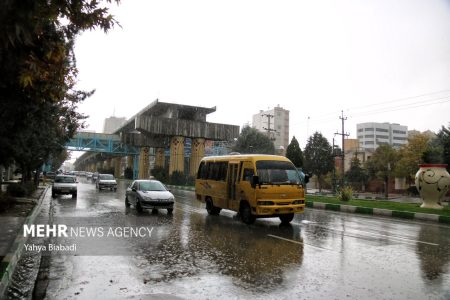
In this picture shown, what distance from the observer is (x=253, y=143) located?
61.7 meters

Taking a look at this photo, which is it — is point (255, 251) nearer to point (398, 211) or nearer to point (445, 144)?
point (398, 211)

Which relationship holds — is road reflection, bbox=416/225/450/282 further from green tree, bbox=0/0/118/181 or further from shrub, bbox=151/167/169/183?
shrub, bbox=151/167/169/183

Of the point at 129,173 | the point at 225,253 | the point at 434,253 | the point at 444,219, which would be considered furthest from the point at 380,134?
the point at 225,253

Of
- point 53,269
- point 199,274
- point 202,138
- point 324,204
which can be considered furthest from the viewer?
point 202,138

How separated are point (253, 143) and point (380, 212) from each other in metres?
41.8

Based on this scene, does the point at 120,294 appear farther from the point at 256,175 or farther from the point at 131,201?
the point at 131,201

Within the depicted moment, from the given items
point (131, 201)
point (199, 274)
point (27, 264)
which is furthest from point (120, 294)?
point (131, 201)

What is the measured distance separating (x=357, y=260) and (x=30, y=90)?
24.3 feet

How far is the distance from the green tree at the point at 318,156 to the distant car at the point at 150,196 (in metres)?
48.7

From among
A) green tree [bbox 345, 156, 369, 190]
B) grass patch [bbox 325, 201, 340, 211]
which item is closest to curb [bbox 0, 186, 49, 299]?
grass patch [bbox 325, 201, 340, 211]

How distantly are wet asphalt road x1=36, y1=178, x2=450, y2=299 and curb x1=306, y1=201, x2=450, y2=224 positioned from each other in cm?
573

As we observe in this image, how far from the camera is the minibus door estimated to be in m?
14.5

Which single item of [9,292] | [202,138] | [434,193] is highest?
[202,138]

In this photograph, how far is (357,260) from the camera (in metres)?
8.02
